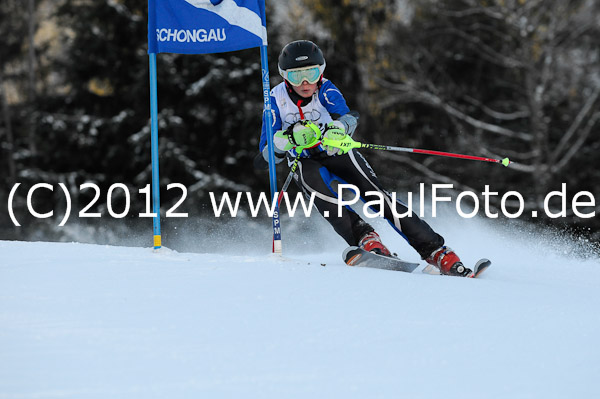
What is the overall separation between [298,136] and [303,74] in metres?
0.46

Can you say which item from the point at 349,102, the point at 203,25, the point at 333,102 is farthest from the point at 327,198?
the point at 349,102

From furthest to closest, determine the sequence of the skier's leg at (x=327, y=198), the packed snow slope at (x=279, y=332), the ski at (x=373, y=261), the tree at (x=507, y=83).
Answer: the tree at (x=507, y=83), the skier's leg at (x=327, y=198), the ski at (x=373, y=261), the packed snow slope at (x=279, y=332)

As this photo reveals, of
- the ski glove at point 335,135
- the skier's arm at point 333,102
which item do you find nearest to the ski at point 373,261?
the ski glove at point 335,135

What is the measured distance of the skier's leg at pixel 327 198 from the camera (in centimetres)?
448

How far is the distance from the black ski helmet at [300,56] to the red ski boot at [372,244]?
122 centimetres

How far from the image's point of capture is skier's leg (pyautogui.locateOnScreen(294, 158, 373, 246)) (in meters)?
4.48

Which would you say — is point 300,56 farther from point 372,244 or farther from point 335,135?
point 372,244

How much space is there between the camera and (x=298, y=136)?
425cm

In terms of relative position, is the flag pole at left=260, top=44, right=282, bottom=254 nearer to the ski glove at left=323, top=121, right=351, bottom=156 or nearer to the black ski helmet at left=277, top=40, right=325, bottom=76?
the black ski helmet at left=277, top=40, right=325, bottom=76

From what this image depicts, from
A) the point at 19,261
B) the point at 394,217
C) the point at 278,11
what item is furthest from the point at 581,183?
the point at 19,261

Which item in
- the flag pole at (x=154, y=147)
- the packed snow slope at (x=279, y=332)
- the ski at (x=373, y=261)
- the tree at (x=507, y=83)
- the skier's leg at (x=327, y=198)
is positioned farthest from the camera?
the tree at (x=507, y=83)

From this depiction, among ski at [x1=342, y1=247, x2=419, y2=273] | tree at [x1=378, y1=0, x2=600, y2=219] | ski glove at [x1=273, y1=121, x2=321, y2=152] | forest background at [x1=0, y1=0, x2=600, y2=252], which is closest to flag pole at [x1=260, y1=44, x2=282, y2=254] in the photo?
ski glove at [x1=273, y1=121, x2=321, y2=152]

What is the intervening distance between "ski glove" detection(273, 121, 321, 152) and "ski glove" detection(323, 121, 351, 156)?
65mm

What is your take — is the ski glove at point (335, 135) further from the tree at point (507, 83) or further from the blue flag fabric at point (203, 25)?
the tree at point (507, 83)
